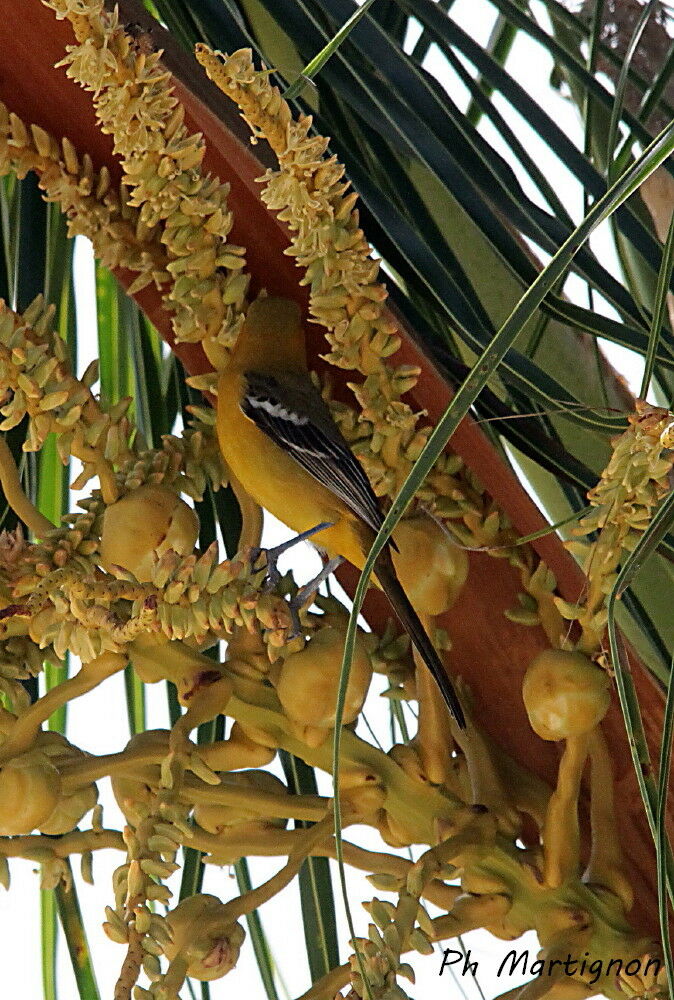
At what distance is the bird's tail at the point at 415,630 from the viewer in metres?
0.60

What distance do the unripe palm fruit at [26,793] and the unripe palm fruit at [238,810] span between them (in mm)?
84

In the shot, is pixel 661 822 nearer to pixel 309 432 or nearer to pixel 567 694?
pixel 567 694

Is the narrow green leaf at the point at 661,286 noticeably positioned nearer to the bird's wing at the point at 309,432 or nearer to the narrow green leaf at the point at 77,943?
the bird's wing at the point at 309,432

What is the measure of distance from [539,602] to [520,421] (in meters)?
0.10

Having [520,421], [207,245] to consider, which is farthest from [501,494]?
[207,245]

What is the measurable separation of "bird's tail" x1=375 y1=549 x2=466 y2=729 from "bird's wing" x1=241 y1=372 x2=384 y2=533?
0.18 ft

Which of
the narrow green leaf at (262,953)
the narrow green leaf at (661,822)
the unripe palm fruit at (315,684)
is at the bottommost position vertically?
the narrow green leaf at (661,822)

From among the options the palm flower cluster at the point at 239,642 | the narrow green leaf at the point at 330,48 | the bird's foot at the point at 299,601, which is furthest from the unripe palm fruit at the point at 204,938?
the narrow green leaf at the point at 330,48

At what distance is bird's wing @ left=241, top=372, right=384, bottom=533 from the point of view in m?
0.68

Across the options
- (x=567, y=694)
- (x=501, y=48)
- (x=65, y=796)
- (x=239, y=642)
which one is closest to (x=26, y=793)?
(x=65, y=796)

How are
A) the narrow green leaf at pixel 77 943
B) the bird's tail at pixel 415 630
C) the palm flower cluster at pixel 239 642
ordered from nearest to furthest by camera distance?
1. the palm flower cluster at pixel 239 642
2. the bird's tail at pixel 415 630
3. the narrow green leaf at pixel 77 943

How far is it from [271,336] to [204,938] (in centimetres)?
32

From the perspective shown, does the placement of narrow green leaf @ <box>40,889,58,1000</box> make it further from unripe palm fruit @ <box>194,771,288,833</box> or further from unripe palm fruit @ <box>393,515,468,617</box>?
unripe palm fruit @ <box>393,515,468,617</box>

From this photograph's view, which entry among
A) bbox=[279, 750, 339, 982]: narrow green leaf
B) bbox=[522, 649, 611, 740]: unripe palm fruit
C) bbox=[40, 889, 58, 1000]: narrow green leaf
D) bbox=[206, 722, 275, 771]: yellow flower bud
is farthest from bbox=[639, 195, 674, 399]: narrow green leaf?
bbox=[40, 889, 58, 1000]: narrow green leaf
